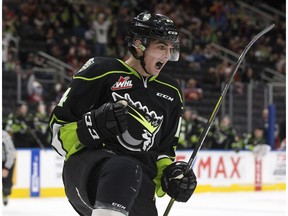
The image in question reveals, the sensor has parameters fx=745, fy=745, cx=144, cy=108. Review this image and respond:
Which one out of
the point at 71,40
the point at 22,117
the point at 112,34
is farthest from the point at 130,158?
the point at 112,34

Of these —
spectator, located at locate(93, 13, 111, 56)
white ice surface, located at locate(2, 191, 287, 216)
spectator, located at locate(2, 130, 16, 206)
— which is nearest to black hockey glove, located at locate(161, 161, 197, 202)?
white ice surface, located at locate(2, 191, 287, 216)

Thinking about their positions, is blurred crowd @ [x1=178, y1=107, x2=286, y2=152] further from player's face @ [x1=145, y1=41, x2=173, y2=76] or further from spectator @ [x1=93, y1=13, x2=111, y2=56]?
player's face @ [x1=145, y1=41, x2=173, y2=76]

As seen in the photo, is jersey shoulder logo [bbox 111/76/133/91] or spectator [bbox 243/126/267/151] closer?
jersey shoulder logo [bbox 111/76/133/91]

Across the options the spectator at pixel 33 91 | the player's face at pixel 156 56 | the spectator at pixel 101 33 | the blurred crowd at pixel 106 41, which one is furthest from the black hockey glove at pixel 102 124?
the spectator at pixel 101 33

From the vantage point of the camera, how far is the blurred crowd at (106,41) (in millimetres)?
10914

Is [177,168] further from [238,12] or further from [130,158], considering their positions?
[238,12]

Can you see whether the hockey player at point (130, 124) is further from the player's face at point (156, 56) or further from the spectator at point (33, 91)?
the spectator at point (33, 91)

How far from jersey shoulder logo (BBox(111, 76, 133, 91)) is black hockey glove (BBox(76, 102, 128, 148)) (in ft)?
0.56

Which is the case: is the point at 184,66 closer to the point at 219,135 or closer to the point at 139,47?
the point at 219,135

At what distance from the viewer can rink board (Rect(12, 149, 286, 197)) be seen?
30.2 feet

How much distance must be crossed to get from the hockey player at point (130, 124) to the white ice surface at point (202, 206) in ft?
12.8

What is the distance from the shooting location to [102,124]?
2.83 m

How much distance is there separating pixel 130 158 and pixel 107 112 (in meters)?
0.21

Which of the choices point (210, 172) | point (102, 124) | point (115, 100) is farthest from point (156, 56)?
point (210, 172)
